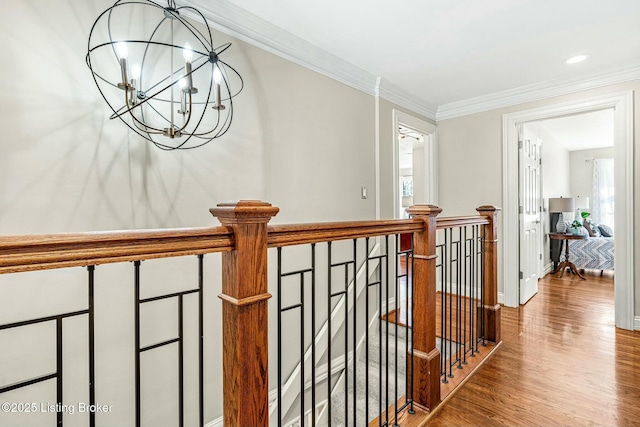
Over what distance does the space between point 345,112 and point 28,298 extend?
247cm

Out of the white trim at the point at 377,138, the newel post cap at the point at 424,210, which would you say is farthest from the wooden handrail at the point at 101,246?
the white trim at the point at 377,138

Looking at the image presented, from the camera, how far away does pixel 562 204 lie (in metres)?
5.11

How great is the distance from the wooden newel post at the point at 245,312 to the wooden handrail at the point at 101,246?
54 mm

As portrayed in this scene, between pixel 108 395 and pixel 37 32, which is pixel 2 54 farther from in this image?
pixel 108 395

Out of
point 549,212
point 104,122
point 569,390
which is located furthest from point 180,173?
point 549,212

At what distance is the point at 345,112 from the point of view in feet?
9.57

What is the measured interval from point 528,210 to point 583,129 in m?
2.51

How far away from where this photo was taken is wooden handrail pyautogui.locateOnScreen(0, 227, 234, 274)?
2.05 feet

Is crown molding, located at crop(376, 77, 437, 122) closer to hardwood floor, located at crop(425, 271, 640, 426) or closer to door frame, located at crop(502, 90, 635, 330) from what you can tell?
door frame, located at crop(502, 90, 635, 330)

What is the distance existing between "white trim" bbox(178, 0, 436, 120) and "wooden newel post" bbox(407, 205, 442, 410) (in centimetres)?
154

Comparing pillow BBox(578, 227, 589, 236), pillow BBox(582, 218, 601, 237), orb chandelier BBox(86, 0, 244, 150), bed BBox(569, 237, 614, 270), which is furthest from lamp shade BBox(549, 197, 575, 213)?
orb chandelier BBox(86, 0, 244, 150)

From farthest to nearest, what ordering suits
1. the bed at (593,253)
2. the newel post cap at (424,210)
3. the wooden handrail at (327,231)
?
the bed at (593,253) → the newel post cap at (424,210) → the wooden handrail at (327,231)

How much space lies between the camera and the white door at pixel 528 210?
3.57 metres

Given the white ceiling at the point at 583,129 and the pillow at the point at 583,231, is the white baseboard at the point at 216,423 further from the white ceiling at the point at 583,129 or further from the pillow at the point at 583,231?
the pillow at the point at 583,231
